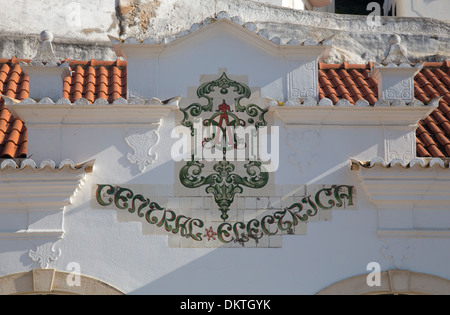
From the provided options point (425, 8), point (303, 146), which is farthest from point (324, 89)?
point (425, 8)

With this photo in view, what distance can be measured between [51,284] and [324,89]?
13.5ft

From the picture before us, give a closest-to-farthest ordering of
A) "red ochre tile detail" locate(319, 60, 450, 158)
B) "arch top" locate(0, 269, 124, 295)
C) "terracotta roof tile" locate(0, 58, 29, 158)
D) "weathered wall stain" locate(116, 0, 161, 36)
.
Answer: "arch top" locate(0, 269, 124, 295) < "terracotta roof tile" locate(0, 58, 29, 158) < "red ochre tile detail" locate(319, 60, 450, 158) < "weathered wall stain" locate(116, 0, 161, 36)

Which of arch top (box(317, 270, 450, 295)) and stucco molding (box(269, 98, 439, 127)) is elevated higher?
stucco molding (box(269, 98, 439, 127))

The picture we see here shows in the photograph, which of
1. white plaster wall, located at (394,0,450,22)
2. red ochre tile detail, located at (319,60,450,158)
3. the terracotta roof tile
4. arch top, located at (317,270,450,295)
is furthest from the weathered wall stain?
arch top, located at (317,270,450,295)

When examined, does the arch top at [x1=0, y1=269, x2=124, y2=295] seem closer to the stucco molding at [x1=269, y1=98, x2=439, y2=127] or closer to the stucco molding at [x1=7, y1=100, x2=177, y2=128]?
the stucco molding at [x1=7, y1=100, x2=177, y2=128]

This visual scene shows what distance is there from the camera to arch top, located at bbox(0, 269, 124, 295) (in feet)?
26.0

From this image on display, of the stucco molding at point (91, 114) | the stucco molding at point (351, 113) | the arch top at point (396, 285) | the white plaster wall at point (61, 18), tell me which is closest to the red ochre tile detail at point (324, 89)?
the stucco molding at point (91, 114)

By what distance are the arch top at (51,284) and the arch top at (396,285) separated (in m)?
2.19

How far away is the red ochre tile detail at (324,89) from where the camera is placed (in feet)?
29.5

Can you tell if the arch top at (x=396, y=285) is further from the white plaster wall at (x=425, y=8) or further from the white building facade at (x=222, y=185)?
the white plaster wall at (x=425, y=8)

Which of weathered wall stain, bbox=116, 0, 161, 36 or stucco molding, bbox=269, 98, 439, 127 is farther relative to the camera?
weathered wall stain, bbox=116, 0, 161, 36

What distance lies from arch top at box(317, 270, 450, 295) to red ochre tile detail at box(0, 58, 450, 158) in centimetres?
144

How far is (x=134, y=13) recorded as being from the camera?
1405 cm

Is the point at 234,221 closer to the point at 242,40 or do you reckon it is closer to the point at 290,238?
the point at 290,238
